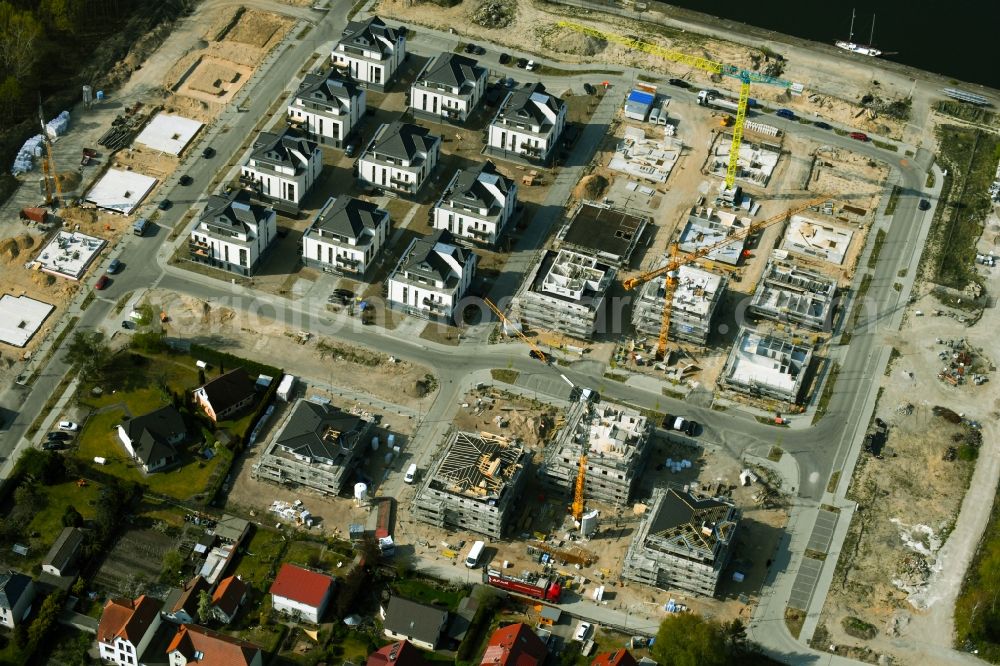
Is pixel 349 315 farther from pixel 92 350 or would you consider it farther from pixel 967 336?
pixel 967 336

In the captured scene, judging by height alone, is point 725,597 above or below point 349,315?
below

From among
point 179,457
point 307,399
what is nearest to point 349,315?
point 307,399

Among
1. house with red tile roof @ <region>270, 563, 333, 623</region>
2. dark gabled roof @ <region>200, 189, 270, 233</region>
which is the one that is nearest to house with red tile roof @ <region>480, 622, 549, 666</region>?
house with red tile roof @ <region>270, 563, 333, 623</region>

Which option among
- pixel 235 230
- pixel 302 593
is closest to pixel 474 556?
pixel 302 593

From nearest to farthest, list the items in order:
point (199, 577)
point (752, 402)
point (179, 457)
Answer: point (199, 577) < point (179, 457) < point (752, 402)

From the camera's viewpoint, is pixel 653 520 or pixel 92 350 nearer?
pixel 653 520

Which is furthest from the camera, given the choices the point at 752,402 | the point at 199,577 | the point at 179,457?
the point at 752,402

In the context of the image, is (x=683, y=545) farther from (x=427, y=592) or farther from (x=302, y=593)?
(x=302, y=593)
